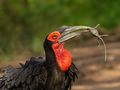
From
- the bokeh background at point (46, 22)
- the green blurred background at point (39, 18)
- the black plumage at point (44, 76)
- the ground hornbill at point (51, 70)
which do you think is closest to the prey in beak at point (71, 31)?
the ground hornbill at point (51, 70)

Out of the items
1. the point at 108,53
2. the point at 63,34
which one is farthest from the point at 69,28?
the point at 108,53

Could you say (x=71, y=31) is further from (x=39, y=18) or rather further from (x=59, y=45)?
(x=39, y=18)

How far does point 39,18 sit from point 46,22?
8.8 inches

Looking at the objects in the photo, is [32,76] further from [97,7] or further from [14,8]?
[97,7]

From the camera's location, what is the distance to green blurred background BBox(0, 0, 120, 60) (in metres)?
16.1

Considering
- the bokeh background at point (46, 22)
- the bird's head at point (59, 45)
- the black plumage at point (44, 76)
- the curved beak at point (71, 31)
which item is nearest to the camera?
the curved beak at point (71, 31)

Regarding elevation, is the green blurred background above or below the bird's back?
above

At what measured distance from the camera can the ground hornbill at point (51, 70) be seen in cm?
816

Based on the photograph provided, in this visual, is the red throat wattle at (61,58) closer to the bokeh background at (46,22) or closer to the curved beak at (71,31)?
the curved beak at (71,31)

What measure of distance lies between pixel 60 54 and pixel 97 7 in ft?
41.4

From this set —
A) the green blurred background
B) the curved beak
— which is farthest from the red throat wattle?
the green blurred background

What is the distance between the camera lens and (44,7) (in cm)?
1864

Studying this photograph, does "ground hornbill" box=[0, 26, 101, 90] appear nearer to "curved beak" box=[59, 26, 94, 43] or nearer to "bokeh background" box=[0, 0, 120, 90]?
"curved beak" box=[59, 26, 94, 43]

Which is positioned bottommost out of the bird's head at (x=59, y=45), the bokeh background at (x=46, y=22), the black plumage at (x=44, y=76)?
the black plumage at (x=44, y=76)
